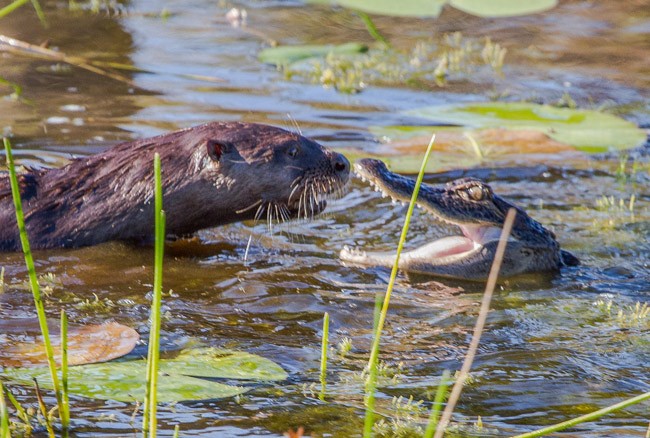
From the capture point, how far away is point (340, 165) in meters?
5.02

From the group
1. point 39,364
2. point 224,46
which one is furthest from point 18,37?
point 39,364

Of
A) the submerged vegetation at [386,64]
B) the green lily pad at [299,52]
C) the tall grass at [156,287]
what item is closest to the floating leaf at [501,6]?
the submerged vegetation at [386,64]

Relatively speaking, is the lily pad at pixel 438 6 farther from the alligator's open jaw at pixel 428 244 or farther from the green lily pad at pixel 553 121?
the alligator's open jaw at pixel 428 244

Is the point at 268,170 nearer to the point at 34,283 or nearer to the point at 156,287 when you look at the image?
the point at 34,283

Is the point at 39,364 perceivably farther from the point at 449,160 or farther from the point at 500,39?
the point at 500,39

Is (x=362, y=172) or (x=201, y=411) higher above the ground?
(x=362, y=172)

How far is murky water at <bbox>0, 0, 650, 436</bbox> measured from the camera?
11.6 ft

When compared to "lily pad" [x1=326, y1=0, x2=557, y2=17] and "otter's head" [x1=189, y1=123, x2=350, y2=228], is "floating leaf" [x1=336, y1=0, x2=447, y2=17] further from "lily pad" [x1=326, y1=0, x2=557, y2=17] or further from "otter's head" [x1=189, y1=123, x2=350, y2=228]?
"otter's head" [x1=189, y1=123, x2=350, y2=228]

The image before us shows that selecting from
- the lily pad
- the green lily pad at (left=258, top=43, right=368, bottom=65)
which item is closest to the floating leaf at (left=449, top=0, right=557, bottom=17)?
the lily pad

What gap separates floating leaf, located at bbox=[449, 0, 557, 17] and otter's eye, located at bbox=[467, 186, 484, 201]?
530cm

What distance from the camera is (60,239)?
5109 mm

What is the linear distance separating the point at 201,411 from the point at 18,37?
268 inches


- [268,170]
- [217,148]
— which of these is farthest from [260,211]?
[217,148]

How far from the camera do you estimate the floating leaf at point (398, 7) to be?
32.4ft
